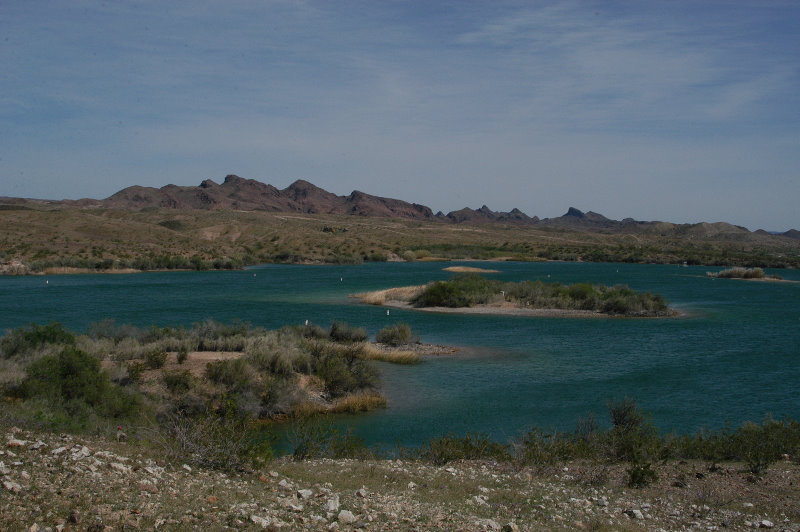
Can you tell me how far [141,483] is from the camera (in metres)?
7.43

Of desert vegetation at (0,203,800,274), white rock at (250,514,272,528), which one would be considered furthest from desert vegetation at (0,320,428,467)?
desert vegetation at (0,203,800,274)

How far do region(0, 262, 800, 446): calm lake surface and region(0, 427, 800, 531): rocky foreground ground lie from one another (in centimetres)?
543

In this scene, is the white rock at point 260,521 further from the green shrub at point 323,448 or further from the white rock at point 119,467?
the green shrub at point 323,448


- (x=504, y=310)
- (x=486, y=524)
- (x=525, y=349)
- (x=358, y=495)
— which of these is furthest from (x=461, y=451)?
(x=504, y=310)

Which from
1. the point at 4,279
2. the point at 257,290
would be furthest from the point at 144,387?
the point at 4,279

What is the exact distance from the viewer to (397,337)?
29.0 meters

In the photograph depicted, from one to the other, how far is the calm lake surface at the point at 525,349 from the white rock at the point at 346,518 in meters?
8.07

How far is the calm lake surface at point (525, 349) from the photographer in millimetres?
18281

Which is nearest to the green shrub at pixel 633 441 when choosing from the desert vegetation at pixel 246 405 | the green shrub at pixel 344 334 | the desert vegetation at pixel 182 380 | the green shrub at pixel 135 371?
the desert vegetation at pixel 246 405

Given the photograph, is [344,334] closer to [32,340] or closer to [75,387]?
[32,340]

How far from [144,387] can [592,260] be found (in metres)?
102

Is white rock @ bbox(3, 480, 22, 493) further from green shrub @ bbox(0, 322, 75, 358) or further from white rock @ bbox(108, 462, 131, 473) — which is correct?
green shrub @ bbox(0, 322, 75, 358)

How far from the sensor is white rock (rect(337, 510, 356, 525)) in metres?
7.23

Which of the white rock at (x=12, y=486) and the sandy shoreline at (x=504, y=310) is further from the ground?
the white rock at (x=12, y=486)
